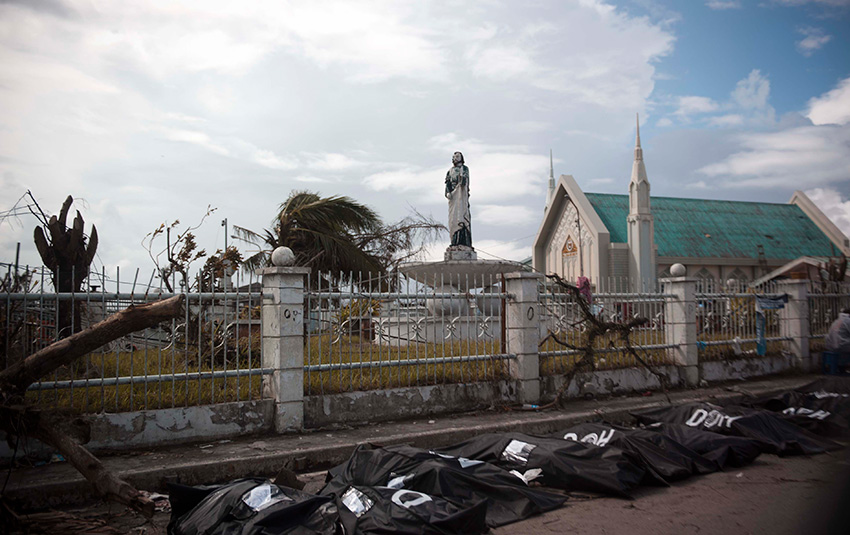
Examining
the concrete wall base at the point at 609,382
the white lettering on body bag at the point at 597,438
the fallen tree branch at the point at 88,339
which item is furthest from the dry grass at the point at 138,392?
the concrete wall base at the point at 609,382

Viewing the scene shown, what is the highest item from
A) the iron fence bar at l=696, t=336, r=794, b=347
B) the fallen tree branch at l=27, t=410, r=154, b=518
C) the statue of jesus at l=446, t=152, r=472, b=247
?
the statue of jesus at l=446, t=152, r=472, b=247

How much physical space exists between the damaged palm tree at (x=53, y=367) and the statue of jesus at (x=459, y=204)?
8.64 meters

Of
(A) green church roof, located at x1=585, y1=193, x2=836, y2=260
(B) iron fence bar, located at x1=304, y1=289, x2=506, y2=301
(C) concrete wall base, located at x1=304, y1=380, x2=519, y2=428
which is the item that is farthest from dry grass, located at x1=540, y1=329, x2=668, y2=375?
(A) green church roof, located at x1=585, y1=193, x2=836, y2=260

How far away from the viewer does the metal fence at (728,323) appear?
32.7 feet

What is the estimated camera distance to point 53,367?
420 centimetres

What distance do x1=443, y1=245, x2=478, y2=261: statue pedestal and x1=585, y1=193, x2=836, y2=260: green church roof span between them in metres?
13.9

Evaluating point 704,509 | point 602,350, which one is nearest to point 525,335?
point 602,350

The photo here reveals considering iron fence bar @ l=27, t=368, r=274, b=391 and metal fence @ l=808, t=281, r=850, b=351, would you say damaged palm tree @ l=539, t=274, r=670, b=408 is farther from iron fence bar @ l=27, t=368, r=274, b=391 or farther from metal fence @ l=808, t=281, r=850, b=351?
metal fence @ l=808, t=281, r=850, b=351

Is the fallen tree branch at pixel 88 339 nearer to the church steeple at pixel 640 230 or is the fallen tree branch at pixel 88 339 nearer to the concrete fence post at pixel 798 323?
the concrete fence post at pixel 798 323

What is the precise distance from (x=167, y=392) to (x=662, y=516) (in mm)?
4655

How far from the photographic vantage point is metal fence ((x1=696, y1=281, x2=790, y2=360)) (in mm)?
9953

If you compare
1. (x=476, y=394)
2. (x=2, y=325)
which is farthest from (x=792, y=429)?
(x=2, y=325)

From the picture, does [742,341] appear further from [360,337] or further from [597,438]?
[360,337]

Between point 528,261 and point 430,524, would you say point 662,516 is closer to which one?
point 430,524
